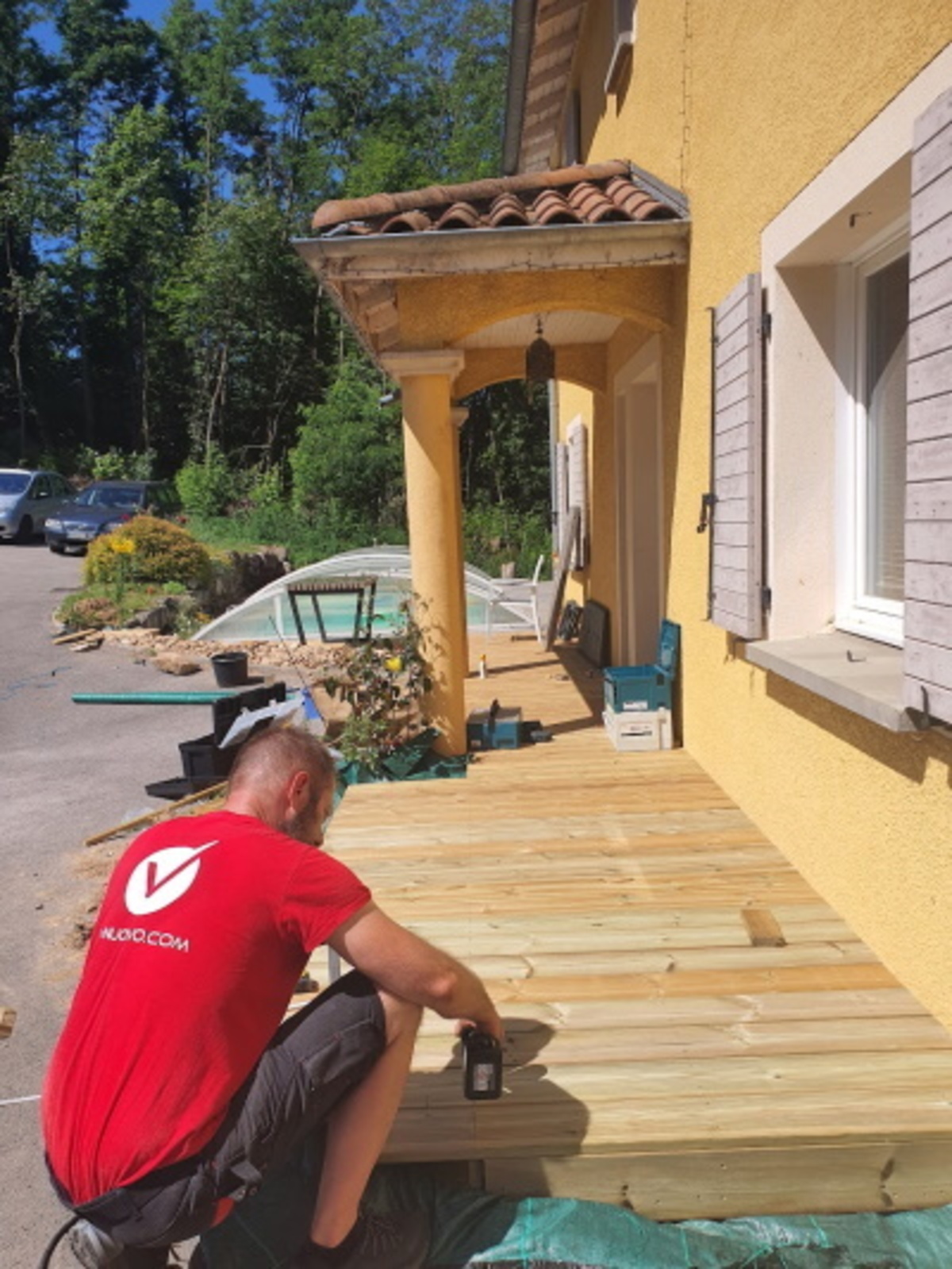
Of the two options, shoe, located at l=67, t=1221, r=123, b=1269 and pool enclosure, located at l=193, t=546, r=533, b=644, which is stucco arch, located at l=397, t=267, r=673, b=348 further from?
pool enclosure, located at l=193, t=546, r=533, b=644

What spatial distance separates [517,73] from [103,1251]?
10.3 metres

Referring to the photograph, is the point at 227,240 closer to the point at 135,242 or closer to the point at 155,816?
the point at 135,242

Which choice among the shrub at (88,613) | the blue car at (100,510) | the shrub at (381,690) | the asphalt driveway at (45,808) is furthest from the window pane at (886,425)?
the blue car at (100,510)

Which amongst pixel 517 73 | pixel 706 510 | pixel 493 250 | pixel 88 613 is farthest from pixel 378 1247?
pixel 88 613

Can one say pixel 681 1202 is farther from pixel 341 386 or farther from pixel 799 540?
pixel 341 386

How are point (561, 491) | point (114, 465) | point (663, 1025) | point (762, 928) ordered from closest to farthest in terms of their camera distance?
1. point (663, 1025)
2. point (762, 928)
3. point (561, 491)
4. point (114, 465)

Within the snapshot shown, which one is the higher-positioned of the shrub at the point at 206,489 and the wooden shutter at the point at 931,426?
the shrub at the point at 206,489

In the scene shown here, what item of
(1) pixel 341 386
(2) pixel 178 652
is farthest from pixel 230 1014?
(1) pixel 341 386

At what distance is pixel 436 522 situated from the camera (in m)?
5.52

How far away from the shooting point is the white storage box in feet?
18.4

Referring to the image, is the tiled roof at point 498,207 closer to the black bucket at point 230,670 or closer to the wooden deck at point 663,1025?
the wooden deck at point 663,1025

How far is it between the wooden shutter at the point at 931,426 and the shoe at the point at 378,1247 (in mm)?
1679

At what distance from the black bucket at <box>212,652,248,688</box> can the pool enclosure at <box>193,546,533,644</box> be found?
4.45 feet

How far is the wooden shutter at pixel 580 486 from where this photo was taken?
375 inches
